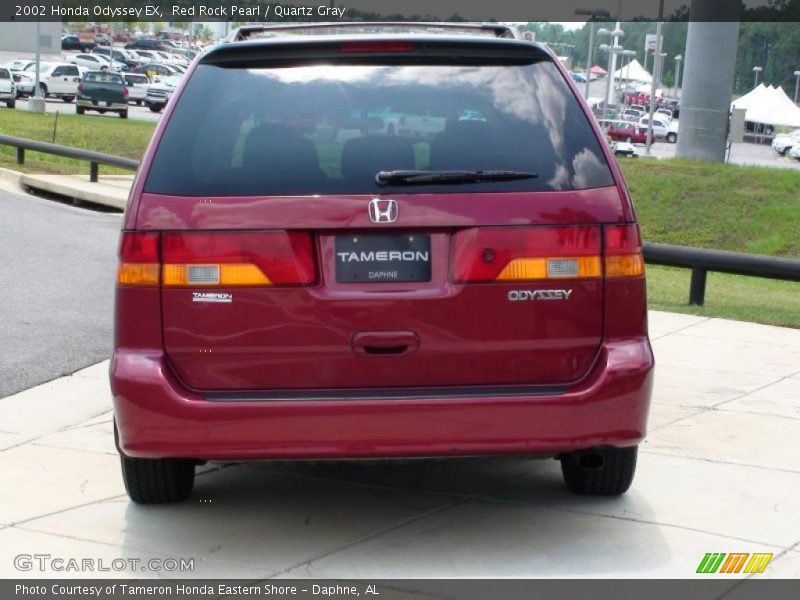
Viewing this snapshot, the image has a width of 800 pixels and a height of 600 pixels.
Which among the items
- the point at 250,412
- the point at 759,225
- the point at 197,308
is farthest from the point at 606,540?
the point at 759,225

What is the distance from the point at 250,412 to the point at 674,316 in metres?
6.78

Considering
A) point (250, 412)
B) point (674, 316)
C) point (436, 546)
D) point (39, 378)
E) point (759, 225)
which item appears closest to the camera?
point (250, 412)

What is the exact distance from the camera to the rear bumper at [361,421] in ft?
14.9

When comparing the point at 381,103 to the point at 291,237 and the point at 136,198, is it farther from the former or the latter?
the point at 136,198

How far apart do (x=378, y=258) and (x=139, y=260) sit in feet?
2.75

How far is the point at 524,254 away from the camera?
181 inches

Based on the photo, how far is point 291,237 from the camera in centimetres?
455

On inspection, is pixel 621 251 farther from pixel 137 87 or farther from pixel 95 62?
pixel 95 62

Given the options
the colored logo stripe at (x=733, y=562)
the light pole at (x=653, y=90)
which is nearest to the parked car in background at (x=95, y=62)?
→ the light pole at (x=653, y=90)

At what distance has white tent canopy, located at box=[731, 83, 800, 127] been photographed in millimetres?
67938

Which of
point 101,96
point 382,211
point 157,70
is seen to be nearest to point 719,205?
point 382,211

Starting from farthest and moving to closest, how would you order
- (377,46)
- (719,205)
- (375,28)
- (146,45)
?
(146,45) → (719,205) → (375,28) → (377,46)

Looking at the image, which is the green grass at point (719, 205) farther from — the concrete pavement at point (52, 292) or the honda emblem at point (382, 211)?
the honda emblem at point (382, 211)

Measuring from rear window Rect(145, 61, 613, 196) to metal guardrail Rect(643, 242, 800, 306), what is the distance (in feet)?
23.0
